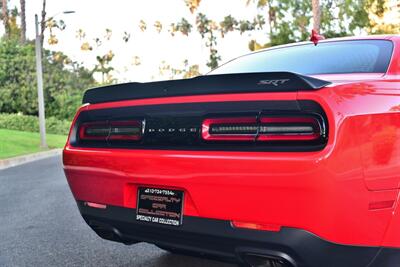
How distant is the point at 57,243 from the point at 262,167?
2823 mm

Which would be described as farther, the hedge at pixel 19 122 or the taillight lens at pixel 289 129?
the hedge at pixel 19 122

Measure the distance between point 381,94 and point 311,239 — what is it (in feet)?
2.61

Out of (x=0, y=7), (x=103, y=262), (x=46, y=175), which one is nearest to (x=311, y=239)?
(x=103, y=262)

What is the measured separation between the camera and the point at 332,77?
2.70 m

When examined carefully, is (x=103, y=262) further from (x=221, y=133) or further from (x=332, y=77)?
(x=332, y=77)

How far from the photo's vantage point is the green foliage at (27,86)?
118 feet

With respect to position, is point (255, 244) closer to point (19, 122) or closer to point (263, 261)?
point (263, 261)

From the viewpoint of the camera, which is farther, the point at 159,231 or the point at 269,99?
the point at 159,231

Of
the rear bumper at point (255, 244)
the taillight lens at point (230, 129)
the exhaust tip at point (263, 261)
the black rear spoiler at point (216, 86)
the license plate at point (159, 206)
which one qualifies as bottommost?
the exhaust tip at point (263, 261)

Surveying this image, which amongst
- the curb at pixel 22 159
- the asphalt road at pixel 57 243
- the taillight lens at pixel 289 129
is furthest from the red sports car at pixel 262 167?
the curb at pixel 22 159

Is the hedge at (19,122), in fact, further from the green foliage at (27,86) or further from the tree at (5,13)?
the tree at (5,13)

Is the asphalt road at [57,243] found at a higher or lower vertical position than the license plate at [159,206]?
lower

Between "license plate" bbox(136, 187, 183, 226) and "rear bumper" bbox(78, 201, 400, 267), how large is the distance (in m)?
0.04

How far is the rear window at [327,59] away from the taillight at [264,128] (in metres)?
0.76
